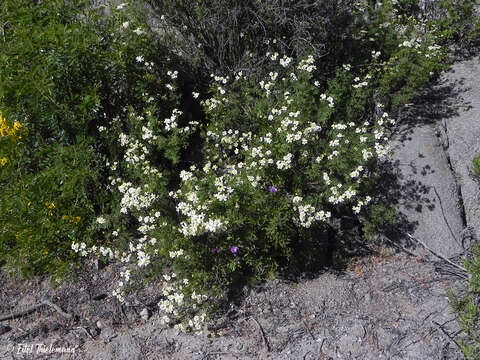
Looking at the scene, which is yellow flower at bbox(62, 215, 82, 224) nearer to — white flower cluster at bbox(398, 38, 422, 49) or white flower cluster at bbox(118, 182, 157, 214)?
white flower cluster at bbox(118, 182, 157, 214)

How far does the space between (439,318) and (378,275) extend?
2.14 ft

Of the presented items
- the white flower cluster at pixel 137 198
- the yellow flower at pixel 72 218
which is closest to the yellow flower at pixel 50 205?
the yellow flower at pixel 72 218

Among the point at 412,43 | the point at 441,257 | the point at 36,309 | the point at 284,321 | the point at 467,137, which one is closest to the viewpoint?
the point at 284,321

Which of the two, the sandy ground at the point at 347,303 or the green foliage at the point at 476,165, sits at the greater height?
the green foliage at the point at 476,165

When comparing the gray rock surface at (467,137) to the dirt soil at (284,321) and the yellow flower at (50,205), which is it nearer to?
the dirt soil at (284,321)

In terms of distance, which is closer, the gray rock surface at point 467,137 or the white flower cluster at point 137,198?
the white flower cluster at point 137,198

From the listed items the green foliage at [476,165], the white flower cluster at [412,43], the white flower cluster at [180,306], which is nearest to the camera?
the white flower cluster at [180,306]

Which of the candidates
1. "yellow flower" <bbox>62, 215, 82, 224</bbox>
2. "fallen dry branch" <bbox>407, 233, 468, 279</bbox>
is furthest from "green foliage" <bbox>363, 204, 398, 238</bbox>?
"yellow flower" <bbox>62, 215, 82, 224</bbox>

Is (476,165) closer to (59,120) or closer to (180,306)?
(180,306)

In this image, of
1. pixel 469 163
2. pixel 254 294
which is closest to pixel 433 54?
pixel 469 163

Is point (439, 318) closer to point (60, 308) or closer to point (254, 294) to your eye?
point (254, 294)

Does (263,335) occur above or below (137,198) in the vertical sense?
A: below

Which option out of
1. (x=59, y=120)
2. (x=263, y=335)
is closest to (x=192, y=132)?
(x=59, y=120)

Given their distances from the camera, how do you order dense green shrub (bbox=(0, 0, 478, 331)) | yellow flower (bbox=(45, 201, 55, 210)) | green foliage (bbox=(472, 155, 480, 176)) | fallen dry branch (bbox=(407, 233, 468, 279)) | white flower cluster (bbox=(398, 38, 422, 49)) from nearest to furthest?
dense green shrub (bbox=(0, 0, 478, 331)), fallen dry branch (bbox=(407, 233, 468, 279)), yellow flower (bbox=(45, 201, 55, 210)), green foliage (bbox=(472, 155, 480, 176)), white flower cluster (bbox=(398, 38, 422, 49))
